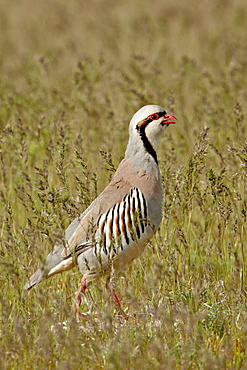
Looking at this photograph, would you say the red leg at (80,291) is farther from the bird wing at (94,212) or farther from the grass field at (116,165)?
the bird wing at (94,212)

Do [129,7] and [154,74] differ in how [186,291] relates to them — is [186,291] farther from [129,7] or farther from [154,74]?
[129,7]

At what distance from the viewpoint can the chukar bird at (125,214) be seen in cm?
476

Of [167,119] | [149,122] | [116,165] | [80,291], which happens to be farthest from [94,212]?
[116,165]

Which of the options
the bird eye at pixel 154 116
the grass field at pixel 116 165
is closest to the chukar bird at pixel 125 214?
the bird eye at pixel 154 116

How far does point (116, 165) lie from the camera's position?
7016mm

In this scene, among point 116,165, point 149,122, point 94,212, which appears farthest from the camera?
point 116,165

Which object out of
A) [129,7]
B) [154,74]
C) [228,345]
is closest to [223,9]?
[129,7]

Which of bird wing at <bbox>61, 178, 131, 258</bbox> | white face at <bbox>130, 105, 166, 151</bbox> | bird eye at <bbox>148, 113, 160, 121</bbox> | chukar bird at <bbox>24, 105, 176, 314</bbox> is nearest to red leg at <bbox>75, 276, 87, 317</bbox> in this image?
chukar bird at <bbox>24, 105, 176, 314</bbox>

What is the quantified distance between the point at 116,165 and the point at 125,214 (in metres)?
2.23

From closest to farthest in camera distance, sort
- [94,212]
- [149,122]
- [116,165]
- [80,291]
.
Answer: [80,291] → [94,212] → [149,122] → [116,165]

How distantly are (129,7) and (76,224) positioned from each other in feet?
46.4

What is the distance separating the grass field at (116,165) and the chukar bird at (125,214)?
0.45 feet

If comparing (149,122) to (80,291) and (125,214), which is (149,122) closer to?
(125,214)

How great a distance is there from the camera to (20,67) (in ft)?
41.0
